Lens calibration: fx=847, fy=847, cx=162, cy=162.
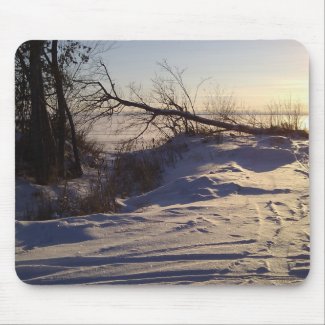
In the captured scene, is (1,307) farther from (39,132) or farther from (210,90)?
(210,90)

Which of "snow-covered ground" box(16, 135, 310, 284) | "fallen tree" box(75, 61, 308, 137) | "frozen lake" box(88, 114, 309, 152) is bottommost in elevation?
"snow-covered ground" box(16, 135, 310, 284)

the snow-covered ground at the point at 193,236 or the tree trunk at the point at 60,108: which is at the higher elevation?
the tree trunk at the point at 60,108

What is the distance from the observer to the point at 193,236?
3.33 m

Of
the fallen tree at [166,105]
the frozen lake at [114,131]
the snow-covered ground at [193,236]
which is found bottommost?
the snow-covered ground at [193,236]

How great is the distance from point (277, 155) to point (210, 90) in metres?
0.37

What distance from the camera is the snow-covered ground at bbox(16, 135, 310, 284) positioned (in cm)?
331

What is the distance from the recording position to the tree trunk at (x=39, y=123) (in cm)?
335

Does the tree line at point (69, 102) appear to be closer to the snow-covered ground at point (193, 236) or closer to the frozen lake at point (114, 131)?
the frozen lake at point (114, 131)

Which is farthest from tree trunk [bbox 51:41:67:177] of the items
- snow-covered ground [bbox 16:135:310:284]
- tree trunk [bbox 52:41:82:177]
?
snow-covered ground [bbox 16:135:310:284]

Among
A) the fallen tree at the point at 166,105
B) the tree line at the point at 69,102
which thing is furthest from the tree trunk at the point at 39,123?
the fallen tree at the point at 166,105

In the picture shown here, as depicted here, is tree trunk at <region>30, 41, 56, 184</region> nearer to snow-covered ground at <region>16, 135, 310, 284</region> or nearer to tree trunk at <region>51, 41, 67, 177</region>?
tree trunk at <region>51, 41, 67, 177</region>

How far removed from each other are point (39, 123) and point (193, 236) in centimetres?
76

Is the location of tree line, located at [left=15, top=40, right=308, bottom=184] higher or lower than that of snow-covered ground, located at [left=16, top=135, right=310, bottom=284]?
higher
